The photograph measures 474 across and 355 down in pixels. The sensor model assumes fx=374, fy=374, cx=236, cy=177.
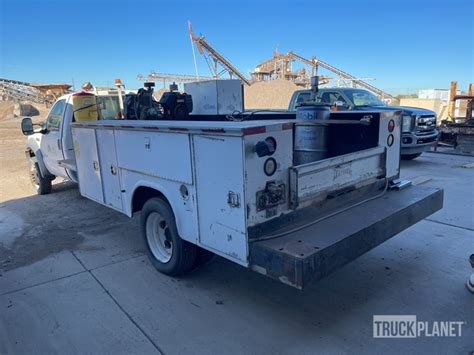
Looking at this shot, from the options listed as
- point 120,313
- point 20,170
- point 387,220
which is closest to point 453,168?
point 387,220

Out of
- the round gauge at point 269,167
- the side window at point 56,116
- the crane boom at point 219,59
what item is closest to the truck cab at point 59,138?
the side window at point 56,116

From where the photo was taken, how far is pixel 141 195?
413 centimetres

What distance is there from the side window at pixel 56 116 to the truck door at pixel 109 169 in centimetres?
232

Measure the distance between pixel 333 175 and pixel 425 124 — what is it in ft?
26.8

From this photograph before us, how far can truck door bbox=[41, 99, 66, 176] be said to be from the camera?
6359 millimetres

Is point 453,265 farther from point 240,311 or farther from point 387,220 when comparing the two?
point 240,311

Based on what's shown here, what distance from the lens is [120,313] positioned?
3232mm

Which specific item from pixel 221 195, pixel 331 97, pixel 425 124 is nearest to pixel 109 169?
pixel 221 195

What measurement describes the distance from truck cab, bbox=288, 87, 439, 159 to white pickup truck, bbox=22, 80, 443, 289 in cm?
572

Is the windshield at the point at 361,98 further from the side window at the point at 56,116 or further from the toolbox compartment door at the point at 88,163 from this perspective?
the toolbox compartment door at the point at 88,163

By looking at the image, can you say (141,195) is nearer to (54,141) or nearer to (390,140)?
(390,140)

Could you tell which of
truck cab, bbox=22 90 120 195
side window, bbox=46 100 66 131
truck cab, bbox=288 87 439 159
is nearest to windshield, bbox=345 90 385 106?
truck cab, bbox=288 87 439 159

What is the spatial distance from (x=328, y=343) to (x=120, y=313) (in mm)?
1748

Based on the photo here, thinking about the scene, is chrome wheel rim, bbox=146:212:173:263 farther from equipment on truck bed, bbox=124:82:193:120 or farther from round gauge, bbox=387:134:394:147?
round gauge, bbox=387:134:394:147
